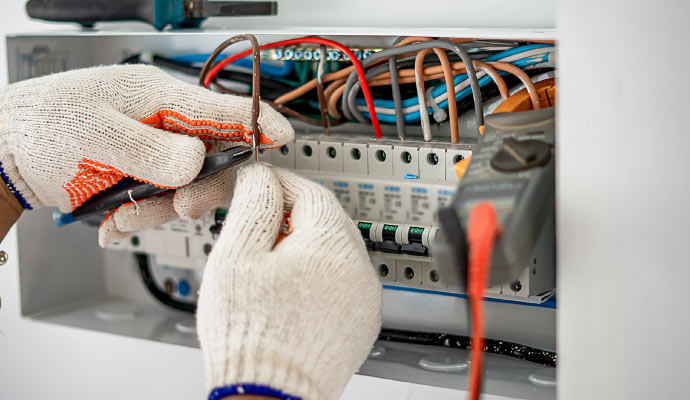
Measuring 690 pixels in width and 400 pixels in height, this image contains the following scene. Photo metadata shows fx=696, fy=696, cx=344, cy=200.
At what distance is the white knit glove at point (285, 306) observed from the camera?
61 centimetres

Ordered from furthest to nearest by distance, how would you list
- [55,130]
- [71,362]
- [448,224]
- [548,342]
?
[71,362] → [548,342] → [55,130] → [448,224]

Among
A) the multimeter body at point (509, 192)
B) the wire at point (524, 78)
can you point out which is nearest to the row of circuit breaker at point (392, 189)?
the wire at point (524, 78)

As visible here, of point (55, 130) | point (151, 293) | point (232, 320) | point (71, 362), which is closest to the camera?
point (232, 320)

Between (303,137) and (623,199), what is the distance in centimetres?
55

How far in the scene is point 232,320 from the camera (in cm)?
63

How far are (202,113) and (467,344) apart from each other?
1.55ft

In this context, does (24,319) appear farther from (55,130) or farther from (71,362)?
(55,130)

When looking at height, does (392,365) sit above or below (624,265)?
below

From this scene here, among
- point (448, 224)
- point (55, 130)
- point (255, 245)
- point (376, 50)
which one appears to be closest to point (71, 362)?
point (55, 130)

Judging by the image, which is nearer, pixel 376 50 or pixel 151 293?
pixel 376 50

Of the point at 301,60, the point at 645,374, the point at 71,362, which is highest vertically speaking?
the point at 301,60

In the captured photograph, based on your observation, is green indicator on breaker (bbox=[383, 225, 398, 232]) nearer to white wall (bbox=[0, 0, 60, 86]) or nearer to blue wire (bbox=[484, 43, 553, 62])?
blue wire (bbox=[484, 43, 553, 62])

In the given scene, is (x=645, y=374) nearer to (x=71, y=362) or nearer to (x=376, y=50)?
(x=376, y=50)

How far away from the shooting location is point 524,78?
0.82 m
